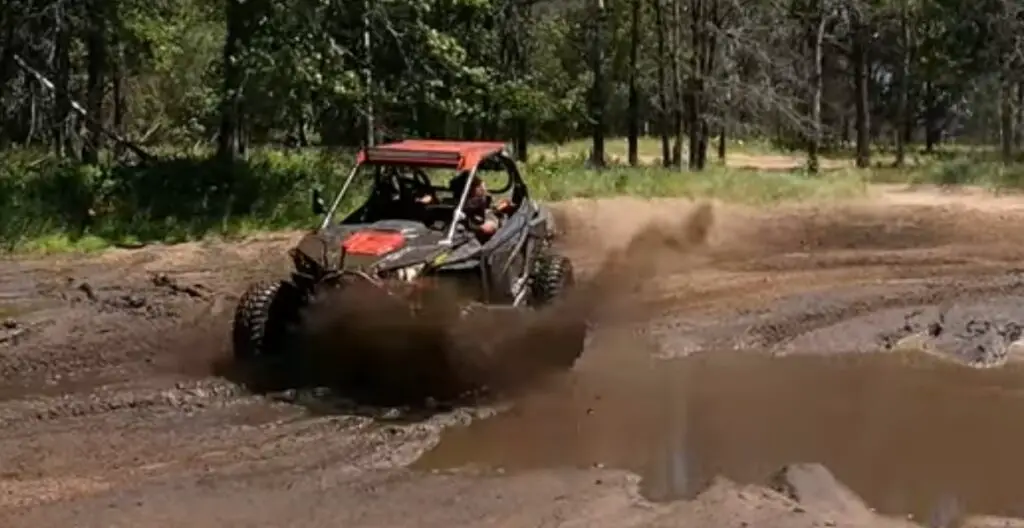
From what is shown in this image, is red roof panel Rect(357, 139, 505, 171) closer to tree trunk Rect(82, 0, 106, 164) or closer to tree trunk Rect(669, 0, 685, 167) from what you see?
tree trunk Rect(82, 0, 106, 164)

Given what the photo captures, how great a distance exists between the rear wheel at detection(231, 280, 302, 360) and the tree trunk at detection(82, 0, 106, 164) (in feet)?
39.6

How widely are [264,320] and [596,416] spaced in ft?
10.2

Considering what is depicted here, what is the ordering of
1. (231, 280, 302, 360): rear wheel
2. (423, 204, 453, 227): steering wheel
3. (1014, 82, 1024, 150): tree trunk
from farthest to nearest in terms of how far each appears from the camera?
(1014, 82, 1024, 150): tree trunk, (423, 204, 453, 227): steering wheel, (231, 280, 302, 360): rear wheel

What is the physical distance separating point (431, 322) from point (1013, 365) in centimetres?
564

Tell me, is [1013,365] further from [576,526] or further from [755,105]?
[755,105]

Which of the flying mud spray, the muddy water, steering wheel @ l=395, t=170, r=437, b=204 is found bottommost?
the muddy water

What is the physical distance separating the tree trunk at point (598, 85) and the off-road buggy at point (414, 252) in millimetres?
22416

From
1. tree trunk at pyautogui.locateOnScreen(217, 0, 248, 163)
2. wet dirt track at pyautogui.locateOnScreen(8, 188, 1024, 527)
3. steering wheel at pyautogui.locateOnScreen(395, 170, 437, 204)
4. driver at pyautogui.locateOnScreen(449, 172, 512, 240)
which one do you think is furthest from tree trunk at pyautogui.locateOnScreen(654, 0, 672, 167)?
driver at pyautogui.locateOnScreen(449, 172, 512, 240)

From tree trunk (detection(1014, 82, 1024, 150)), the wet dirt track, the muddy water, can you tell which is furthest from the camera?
tree trunk (detection(1014, 82, 1024, 150))

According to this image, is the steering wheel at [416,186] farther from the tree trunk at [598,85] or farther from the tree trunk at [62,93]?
the tree trunk at [598,85]

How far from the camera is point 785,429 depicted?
9.87 meters

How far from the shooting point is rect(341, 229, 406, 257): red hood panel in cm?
1041

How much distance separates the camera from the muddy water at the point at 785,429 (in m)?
8.53

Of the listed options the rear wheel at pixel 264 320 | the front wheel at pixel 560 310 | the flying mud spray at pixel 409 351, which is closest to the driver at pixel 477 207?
the flying mud spray at pixel 409 351
